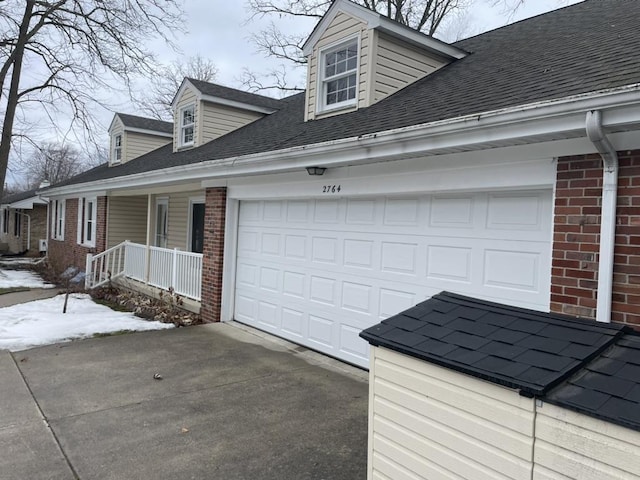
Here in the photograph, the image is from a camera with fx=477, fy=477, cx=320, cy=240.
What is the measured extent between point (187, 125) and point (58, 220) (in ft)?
31.8

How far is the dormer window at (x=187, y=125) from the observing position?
1270 centimetres

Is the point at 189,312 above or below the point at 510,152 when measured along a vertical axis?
below

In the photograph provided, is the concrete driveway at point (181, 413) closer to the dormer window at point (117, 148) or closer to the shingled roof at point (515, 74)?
the shingled roof at point (515, 74)

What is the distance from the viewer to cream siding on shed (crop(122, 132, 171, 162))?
16812 mm

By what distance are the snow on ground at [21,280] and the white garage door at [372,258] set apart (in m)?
8.85

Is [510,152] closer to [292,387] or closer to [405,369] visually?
[405,369]

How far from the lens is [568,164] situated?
3766 millimetres

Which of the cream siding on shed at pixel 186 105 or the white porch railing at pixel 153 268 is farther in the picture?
the cream siding on shed at pixel 186 105

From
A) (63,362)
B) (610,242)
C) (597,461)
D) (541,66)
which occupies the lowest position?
(63,362)

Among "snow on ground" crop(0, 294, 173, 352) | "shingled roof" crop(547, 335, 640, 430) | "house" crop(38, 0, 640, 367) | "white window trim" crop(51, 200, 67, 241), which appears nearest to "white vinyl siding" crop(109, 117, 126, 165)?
"white window trim" crop(51, 200, 67, 241)

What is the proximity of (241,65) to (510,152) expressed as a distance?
22.1 metres

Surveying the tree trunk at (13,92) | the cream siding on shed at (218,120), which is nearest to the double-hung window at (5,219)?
the tree trunk at (13,92)

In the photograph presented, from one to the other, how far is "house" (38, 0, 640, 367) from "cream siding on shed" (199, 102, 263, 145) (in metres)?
2.27

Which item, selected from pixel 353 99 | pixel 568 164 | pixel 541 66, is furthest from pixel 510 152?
pixel 353 99
